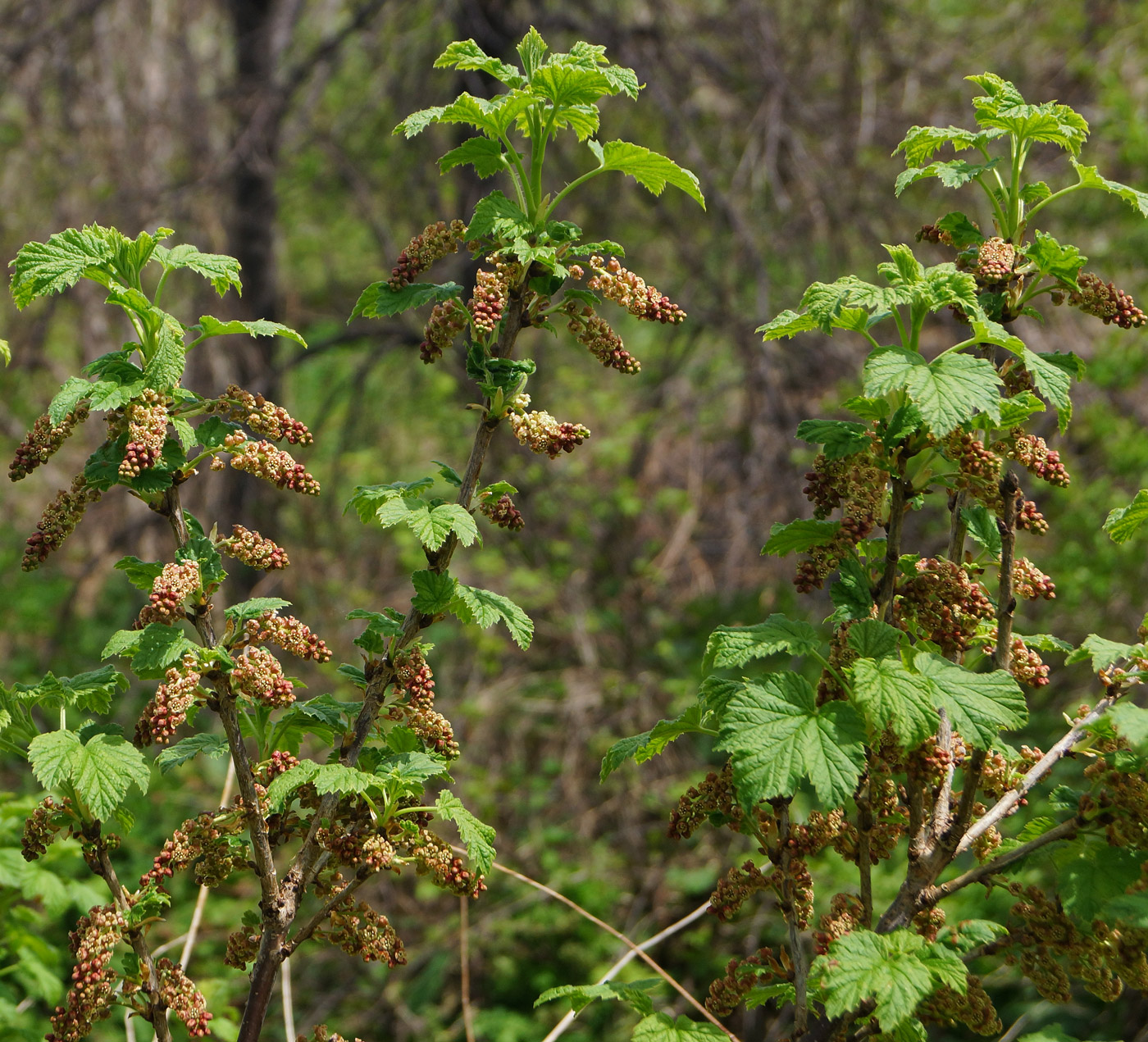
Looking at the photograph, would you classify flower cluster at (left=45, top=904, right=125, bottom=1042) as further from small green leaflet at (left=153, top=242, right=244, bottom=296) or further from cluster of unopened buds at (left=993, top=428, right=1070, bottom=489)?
cluster of unopened buds at (left=993, top=428, right=1070, bottom=489)

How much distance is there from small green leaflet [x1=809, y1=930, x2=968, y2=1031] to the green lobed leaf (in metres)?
0.94

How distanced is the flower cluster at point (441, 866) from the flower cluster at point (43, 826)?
515 mm

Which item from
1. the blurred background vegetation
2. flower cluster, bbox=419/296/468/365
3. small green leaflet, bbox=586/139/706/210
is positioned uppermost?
small green leaflet, bbox=586/139/706/210

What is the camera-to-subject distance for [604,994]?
5.42 feet

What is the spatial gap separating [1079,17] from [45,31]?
5728 mm

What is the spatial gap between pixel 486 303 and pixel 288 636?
0.56 metres

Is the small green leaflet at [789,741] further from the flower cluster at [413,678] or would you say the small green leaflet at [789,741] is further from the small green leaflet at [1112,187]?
the small green leaflet at [1112,187]

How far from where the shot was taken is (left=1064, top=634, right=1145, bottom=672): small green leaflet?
5.09ft

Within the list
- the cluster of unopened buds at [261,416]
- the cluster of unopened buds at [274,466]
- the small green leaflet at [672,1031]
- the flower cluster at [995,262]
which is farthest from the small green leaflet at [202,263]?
the small green leaflet at [672,1031]

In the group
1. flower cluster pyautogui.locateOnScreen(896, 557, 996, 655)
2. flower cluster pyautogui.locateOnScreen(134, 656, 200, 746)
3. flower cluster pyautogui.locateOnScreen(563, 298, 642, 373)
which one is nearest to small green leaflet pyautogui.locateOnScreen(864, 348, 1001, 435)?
flower cluster pyautogui.locateOnScreen(896, 557, 996, 655)

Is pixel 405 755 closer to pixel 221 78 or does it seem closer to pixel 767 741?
pixel 767 741

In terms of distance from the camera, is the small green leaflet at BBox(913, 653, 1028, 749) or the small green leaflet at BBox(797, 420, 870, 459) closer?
the small green leaflet at BBox(913, 653, 1028, 749)

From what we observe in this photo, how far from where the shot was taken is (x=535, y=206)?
1.68 meters

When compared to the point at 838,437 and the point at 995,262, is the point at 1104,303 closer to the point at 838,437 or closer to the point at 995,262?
the point at 995,262
